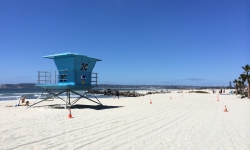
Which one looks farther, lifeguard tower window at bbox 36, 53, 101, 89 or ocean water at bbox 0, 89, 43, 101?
ocean water at bbox 0, 89, 43, 101

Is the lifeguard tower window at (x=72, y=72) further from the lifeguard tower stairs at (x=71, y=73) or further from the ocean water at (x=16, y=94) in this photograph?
the ocean water at (x=16, y=94)

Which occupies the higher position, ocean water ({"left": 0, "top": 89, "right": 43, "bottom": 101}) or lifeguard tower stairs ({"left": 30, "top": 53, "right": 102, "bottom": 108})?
lifeguard tower stairs ({"left": 30, "top": 53, "right": 102, "bottom": 108})

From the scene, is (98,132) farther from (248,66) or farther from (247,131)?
(248,66)

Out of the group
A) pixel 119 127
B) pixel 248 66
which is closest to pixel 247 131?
pixel 119 127

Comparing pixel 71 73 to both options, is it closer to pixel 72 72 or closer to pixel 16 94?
pixel 72 72

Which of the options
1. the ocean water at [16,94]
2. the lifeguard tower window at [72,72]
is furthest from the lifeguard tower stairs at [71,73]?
the ocean water at [16,94]

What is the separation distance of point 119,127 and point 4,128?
4.75 metres

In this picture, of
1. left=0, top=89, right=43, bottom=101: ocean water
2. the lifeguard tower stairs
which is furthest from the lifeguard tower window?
left=0, top=89, right=43, bottom=101: ocean water

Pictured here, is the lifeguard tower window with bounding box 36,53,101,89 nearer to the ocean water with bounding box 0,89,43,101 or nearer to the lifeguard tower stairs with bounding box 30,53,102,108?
the lifeguard tower stairs with bounding box 30,53,102,108

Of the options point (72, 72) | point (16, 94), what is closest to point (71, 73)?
point (72, 72)

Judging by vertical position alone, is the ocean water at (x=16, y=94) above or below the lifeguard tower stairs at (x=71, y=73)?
below

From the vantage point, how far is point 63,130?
8.62 meters

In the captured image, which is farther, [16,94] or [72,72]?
[16,94]

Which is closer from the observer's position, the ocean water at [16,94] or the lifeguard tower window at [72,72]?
the lifeguard tower window at [72,72]
